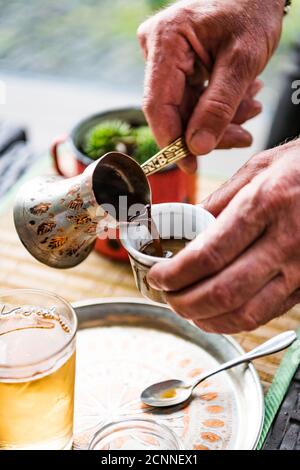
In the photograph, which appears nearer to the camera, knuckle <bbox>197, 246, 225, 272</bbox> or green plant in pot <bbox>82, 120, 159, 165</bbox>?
knuckle <bbox>197, 246, 225, 272</bbox>

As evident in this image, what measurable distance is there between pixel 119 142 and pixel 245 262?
627 millimetres

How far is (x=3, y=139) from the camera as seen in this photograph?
1621mm

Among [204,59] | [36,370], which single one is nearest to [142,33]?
[204,59]

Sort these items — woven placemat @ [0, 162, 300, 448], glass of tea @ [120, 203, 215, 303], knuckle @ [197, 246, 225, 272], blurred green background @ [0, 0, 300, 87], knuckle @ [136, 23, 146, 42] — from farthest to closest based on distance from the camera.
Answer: blurred green background @ [0, 0, 300, 87] → knuckle @ [136, 23, 146, 42] → woven placemat @ [0, 162, 300, 448] → glass of tea @ [120, 203, 215, 303] → knuckle @ [197, 246, 225, 272]

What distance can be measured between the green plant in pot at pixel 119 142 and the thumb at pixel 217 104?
0.17m

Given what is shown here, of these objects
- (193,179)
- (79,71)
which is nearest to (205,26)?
(193,179)

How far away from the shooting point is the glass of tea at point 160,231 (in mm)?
912

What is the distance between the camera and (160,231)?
989 mm

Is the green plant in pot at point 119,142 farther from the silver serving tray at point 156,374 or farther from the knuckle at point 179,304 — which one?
the knuckle at point 179,304

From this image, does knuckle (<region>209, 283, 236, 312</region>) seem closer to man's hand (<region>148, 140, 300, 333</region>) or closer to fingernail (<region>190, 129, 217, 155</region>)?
man's hand (<region>148, 140, 300, 333</region>)

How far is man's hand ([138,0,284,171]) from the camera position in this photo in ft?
3.82

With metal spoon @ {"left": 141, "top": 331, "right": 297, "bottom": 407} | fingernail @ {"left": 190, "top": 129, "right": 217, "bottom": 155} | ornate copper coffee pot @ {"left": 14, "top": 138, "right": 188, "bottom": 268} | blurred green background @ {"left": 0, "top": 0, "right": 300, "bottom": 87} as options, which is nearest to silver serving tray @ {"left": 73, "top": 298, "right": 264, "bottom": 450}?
metal spoon @ {"left": 141, "top": 331, "right": 297, "bottom": 407}

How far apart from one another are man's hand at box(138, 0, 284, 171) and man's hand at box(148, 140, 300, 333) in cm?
35
